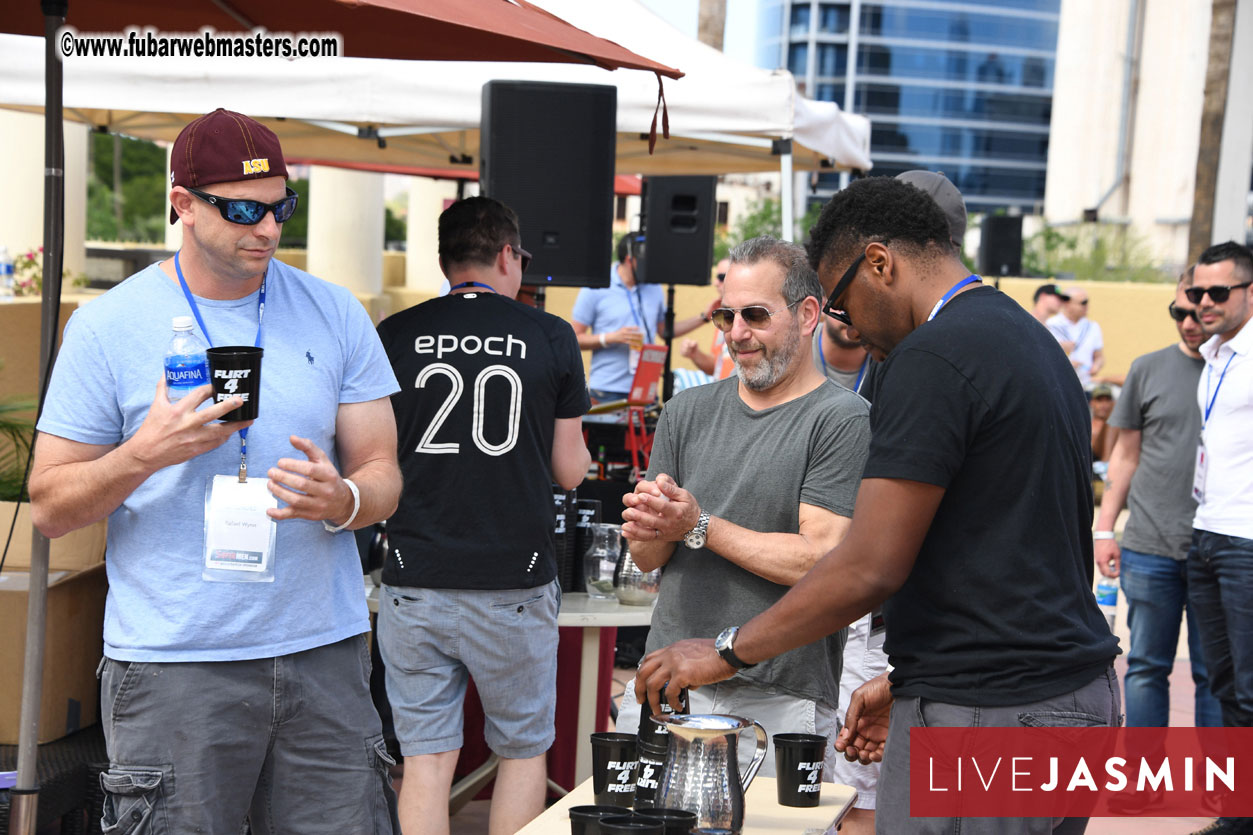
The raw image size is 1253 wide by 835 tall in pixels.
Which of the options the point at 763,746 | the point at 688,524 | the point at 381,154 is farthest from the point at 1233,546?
the point at 381,154

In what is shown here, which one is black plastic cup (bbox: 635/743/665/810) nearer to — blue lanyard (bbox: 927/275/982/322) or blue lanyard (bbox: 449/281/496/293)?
blue lanyard (bbox: 927/275/982/322)

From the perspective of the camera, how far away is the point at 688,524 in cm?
269

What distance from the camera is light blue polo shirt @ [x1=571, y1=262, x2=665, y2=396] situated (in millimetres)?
8258

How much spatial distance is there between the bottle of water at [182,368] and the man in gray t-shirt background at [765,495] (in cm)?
95

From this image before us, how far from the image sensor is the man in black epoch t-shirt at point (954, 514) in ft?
6.57

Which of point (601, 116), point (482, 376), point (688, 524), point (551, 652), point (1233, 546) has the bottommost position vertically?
point (551, 652)

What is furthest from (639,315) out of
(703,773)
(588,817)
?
(588,817)

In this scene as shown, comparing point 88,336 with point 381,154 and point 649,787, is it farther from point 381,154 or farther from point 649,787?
point 381,154

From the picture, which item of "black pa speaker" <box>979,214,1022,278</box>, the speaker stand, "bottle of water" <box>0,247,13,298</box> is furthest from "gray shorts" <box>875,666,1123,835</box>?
"black pa speaker" <box>979,214,1022,278</box>

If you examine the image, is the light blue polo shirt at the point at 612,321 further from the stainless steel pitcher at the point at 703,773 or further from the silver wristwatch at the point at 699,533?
the stainless steel pitcher at the point at 703,773

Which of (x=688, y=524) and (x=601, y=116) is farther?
(x=601, y=116)

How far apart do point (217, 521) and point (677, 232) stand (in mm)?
6986

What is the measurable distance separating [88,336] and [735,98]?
4.09m

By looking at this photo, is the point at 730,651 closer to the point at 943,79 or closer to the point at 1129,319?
the point at 1129,319
